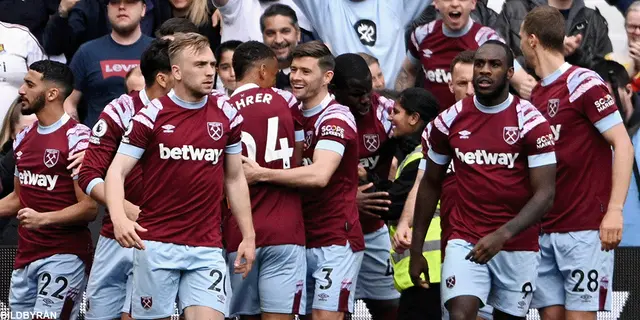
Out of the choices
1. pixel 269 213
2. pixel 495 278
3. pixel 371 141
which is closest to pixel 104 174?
pixel 269 213

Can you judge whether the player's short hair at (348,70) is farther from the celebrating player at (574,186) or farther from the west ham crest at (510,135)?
the west ham crest at (510,135)

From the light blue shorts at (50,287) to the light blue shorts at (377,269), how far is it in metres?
2.30

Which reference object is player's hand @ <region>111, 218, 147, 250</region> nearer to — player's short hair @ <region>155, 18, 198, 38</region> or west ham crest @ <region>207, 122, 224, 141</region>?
west ham crest @ <region>207, 122, 224, 141</region>

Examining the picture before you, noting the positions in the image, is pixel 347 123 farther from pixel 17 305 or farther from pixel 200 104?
pixel 17 305

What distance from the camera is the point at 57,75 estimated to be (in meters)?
10.6

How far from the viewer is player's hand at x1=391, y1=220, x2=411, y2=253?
34.0 feet

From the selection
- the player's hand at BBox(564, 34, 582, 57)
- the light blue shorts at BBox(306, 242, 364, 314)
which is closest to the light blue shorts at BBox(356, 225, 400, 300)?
the light blue shorts at BBox(306, 242, 364, 314)

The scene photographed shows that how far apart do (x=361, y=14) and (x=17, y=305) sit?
4514mm

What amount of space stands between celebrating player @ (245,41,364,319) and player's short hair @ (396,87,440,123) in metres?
0.81

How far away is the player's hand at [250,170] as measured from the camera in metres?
9.93

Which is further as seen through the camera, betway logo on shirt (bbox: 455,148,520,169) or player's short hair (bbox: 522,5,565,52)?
player's short hair (bbox: 522,5,565,52)

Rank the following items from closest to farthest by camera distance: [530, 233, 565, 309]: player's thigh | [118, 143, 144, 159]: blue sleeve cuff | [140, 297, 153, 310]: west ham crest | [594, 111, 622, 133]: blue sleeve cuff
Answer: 1. [118, 143, 144, 159]: blue sleeve cuff
2. [140, 297, 153, 310]: west ham crest
3. [594, 111, 622, 133]: blue sleeve cuff
4. [530, 233, 565, 309]: player's thigh

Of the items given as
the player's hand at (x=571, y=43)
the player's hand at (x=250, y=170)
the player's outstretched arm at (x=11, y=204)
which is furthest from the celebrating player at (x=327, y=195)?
the player's hand at (x=571, y=43)

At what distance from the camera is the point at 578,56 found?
12500mm
